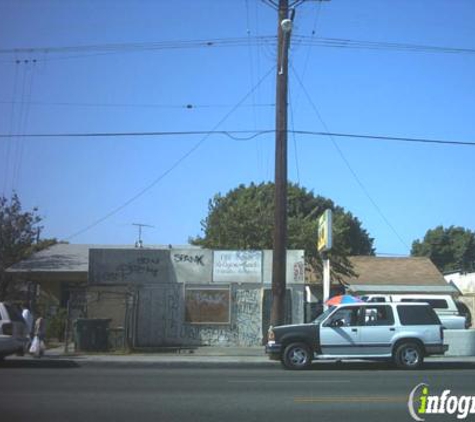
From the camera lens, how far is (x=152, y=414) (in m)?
9.70

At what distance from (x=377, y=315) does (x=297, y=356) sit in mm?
2475

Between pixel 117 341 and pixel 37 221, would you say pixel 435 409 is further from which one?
pixel 37 221

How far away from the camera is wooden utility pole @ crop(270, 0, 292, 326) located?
21.4 metres

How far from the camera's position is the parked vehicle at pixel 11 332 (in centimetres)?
1822

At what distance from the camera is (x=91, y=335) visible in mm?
22859

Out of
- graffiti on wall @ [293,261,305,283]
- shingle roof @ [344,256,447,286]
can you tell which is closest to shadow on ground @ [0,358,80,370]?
graffiti on wall @ [293,261,305,283]

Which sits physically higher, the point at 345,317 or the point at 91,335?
the point at 345,317

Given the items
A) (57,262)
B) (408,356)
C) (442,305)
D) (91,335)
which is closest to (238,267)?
(91,335)

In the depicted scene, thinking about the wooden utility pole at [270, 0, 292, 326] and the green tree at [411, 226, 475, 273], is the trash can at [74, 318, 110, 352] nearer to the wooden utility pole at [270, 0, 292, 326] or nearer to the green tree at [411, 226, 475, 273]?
the wooden utility pole at [270, 0, 292, 326]

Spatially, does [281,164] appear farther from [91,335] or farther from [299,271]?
[91,335]

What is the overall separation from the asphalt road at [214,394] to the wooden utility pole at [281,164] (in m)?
4.50

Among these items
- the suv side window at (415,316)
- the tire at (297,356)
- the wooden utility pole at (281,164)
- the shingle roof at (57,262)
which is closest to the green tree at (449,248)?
the shingle roof at (57,262)

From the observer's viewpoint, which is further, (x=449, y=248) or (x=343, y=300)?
(x=449, y=248)

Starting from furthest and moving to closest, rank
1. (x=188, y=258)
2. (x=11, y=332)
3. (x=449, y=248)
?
(x=449, y=248) → (x=188, y=258) → (x=11, y=332)
